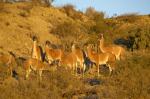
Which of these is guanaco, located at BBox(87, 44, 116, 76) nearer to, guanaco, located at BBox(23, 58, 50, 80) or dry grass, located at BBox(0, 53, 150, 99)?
dry grass, located at BBox(0, 53, 150, 99)

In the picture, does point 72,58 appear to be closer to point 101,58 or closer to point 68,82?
point 101,58

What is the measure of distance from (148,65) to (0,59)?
6650mm

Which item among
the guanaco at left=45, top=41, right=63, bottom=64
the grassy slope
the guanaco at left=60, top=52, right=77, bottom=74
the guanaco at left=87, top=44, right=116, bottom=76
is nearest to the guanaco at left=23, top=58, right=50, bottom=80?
the grassy slope

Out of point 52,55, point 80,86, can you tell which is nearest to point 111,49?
point 52,55

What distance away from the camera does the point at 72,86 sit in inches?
945

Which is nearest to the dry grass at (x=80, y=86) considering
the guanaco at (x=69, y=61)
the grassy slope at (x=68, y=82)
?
the grassy slope at (x=68, y=82)

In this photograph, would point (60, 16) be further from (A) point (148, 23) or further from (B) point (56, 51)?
(B) point (56, 51)

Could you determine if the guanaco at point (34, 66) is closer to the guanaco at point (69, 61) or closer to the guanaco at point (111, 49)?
the guanaco at point (69, 61)

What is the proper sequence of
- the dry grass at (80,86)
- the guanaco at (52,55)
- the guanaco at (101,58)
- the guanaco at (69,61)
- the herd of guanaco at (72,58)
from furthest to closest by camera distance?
the guanaco at (52,55) < the guanaco at (101,58) < the guanaco at (69,61) < the herd of guanaco at (72,58) < the dry grass at (80,86)

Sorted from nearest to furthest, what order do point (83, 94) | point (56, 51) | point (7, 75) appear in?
1. point (83, 94)
2. point (7, 75)
3. point (56, 51)

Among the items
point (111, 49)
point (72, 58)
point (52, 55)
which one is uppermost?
point (111, 49)

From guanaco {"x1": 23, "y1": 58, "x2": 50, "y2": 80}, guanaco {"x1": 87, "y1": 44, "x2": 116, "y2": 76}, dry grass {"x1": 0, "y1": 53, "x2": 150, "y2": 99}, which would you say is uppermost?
guanaco {"x1": 87, "y1": 44, "x2": 116, "y2": 76}

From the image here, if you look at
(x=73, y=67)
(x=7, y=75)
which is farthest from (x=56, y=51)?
(x=7, y=75)

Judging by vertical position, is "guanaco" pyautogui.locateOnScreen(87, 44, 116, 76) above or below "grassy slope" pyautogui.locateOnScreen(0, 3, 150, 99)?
above
